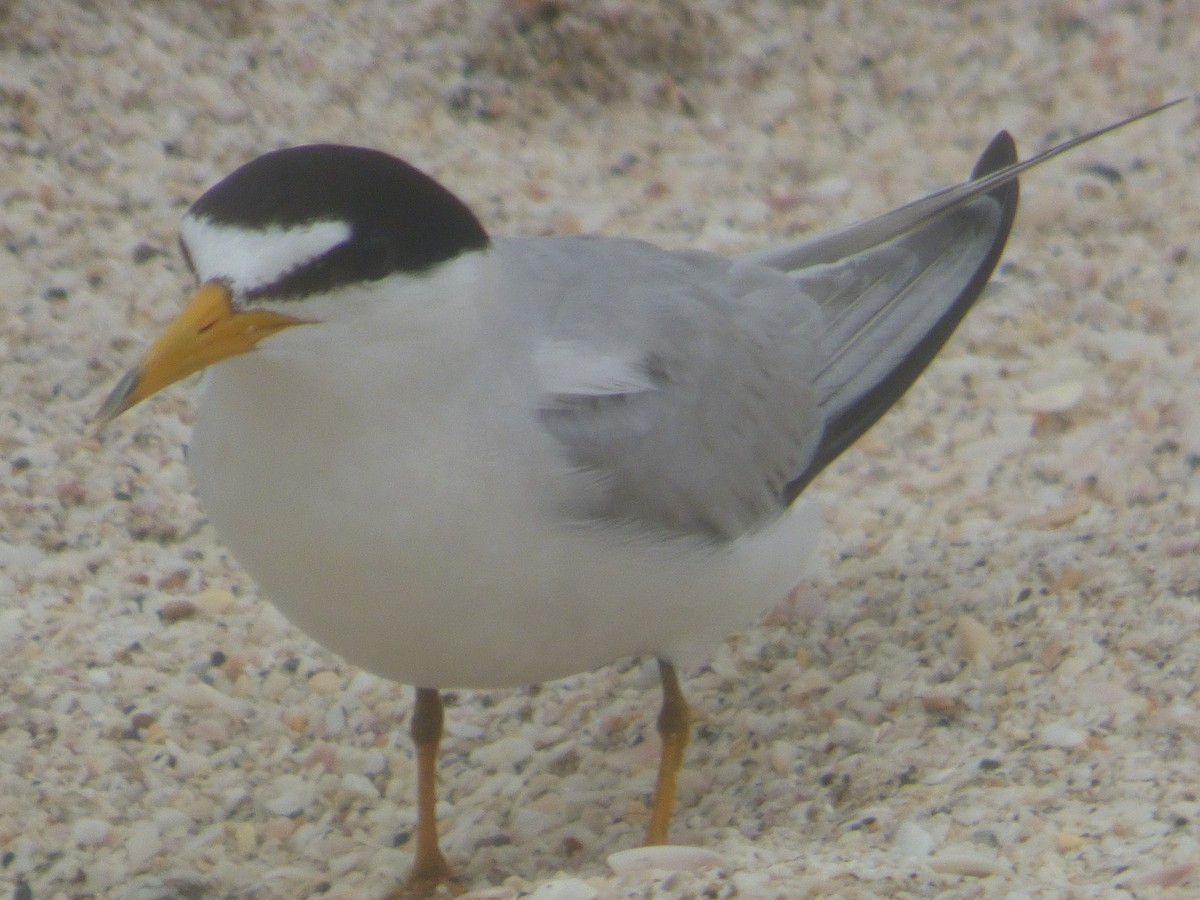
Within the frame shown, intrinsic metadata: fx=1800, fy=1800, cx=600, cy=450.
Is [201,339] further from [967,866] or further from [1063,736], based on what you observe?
[1063,736]

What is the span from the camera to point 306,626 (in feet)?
11.1

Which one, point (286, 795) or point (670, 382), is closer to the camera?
point (670, 382)

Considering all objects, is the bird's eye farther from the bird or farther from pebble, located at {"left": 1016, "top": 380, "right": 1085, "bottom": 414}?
pebble, located at {"left": 1016, "top": 380, "right": 1085, "bottom": 414}

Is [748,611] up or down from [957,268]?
down

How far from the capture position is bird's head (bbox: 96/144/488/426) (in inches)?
112

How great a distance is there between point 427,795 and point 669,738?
532 millimetres

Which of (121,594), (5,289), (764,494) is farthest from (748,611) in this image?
(5,289)

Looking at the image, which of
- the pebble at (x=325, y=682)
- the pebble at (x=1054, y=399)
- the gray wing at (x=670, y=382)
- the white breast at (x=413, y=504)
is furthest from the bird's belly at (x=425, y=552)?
the pebble at (x=1054, y=399)

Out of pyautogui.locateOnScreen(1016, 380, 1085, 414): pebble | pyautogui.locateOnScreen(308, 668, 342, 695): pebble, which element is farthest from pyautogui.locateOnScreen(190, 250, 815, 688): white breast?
pyautogui.locateOnScreen(1016, 380, 1085, 414): pebble

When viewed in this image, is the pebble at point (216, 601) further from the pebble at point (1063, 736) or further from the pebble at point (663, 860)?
the pebble at point (1063, 736)

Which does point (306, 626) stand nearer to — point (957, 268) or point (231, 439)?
point (231, 439)

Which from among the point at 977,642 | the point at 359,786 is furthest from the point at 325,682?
the point at 977,642

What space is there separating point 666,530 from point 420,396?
62 centimetres

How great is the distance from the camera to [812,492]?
491cm
